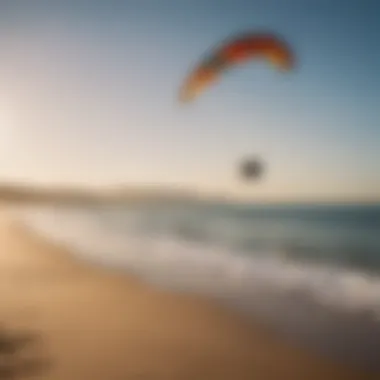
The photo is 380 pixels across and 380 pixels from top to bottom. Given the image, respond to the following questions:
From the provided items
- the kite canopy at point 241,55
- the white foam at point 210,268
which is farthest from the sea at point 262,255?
the kite canopy at point 241,55

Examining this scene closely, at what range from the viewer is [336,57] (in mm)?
1543

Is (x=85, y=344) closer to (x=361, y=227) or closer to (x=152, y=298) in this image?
(x=152, y=298)

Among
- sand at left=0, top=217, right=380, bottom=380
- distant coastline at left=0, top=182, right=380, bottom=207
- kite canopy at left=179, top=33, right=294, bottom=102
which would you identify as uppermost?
kite canopy at left=179, top=33, right=294, bottom=102

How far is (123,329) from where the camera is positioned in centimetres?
150

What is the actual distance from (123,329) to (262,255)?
14.5 inches

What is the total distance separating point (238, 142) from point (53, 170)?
0.45 metres

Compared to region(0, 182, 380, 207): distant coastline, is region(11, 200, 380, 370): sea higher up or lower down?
lower down

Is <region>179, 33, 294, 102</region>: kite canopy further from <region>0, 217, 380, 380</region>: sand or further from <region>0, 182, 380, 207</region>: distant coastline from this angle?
<region>0, 217, 380, 380</region>: sand

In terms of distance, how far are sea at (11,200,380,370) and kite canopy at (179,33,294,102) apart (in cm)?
31

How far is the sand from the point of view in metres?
1.47

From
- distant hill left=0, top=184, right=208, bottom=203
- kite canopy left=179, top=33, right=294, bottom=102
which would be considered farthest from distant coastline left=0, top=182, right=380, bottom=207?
kite canopy left=179, top=33, right=294, bottom=102

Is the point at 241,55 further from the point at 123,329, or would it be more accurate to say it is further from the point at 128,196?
the point at 123,329

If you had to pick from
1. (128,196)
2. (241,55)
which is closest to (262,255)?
(128,196)

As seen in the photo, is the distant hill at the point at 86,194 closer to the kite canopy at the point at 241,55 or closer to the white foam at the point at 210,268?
the white foam at the point at 210,268
